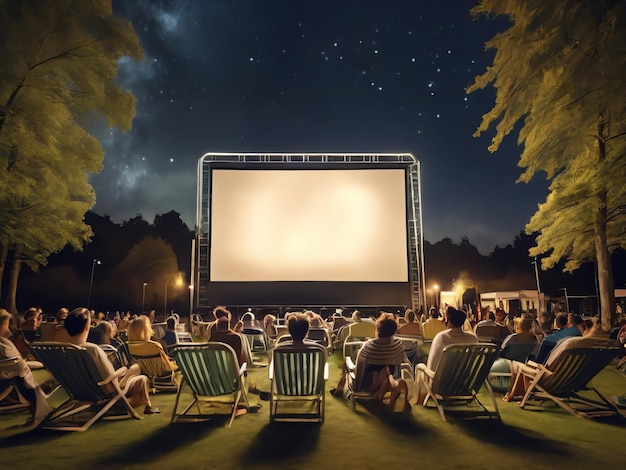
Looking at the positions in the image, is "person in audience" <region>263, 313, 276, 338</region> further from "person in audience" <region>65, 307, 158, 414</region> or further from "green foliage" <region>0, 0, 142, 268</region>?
"person in audience" <region>65, 307, 158, 414</region>

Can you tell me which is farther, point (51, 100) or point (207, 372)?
point (51, 100)

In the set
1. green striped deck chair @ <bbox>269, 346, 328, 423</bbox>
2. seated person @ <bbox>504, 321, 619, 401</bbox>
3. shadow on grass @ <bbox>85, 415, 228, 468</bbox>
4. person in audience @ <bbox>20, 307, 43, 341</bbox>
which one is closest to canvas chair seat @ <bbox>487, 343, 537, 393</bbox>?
seated person @ <bbox>504, 321, 619, 401</bbox>

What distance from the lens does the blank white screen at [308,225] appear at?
13656mm

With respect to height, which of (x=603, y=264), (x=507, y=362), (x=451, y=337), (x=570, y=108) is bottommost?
(x=507, y=362)

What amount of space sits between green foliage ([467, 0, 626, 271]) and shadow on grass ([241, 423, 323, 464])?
21.4 ft

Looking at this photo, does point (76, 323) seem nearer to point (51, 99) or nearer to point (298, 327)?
point (298, 327)

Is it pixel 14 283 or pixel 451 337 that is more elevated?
pixel 14 283

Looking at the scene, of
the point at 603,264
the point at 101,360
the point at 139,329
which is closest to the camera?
the point at 101,360

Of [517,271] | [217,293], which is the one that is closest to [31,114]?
[217,293]

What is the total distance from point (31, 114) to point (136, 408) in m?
6.62

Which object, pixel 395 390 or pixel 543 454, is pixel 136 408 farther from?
pixel 543 454

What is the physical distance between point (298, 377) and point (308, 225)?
9766 millimetres

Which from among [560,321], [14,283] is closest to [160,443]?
[560,321]

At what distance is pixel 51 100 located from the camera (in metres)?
9.16
